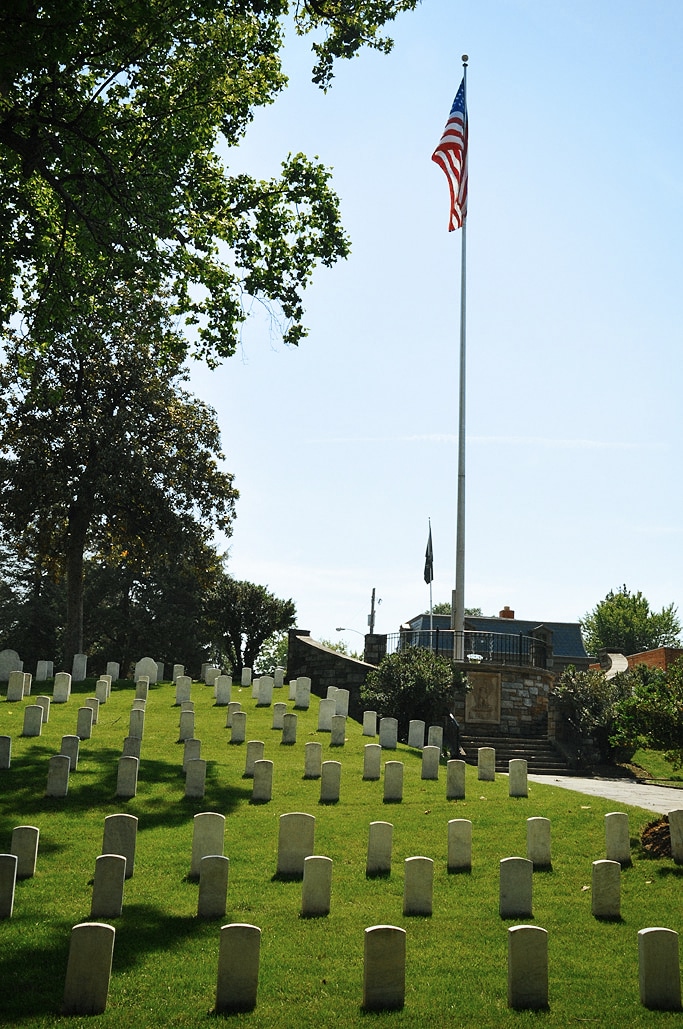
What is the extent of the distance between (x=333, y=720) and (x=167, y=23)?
13.4 m

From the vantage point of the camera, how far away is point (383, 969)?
656 cm

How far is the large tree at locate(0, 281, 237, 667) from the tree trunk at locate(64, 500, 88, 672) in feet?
0.11

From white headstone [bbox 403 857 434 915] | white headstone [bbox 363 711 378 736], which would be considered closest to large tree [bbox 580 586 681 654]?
white headstone [bbox 363 711 378 736]

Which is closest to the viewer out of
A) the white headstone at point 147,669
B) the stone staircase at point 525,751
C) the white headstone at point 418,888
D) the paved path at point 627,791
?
the white headstone at point 418,888

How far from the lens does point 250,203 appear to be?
1630 centimetres

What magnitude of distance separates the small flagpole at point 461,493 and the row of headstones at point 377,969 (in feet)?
63.5

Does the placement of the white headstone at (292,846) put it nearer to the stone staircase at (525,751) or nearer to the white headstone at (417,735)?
the white headstone at (417,735)

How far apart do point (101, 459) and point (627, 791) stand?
60.7 feet

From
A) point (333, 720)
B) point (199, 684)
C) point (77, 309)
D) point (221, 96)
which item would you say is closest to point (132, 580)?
point (199, 684)

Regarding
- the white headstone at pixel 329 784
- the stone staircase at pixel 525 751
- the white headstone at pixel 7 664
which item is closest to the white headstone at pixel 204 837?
the white headstone at pixel 329 784

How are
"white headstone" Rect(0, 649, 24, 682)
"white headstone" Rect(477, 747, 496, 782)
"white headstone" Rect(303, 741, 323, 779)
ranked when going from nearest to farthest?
"white headstone" Rect(303, 741, 323, 779) → "white headstone" Rect(477, 747, 496, 782) → "white headstone" Rect(0, 649, 24, 682)

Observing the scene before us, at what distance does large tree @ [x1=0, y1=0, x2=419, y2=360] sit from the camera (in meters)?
12.8

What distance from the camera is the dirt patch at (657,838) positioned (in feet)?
36.4

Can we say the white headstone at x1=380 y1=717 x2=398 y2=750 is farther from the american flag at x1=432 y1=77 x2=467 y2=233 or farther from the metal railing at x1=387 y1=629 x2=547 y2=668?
the american flag at x1=432 y1=77 x2=467 y2=233
